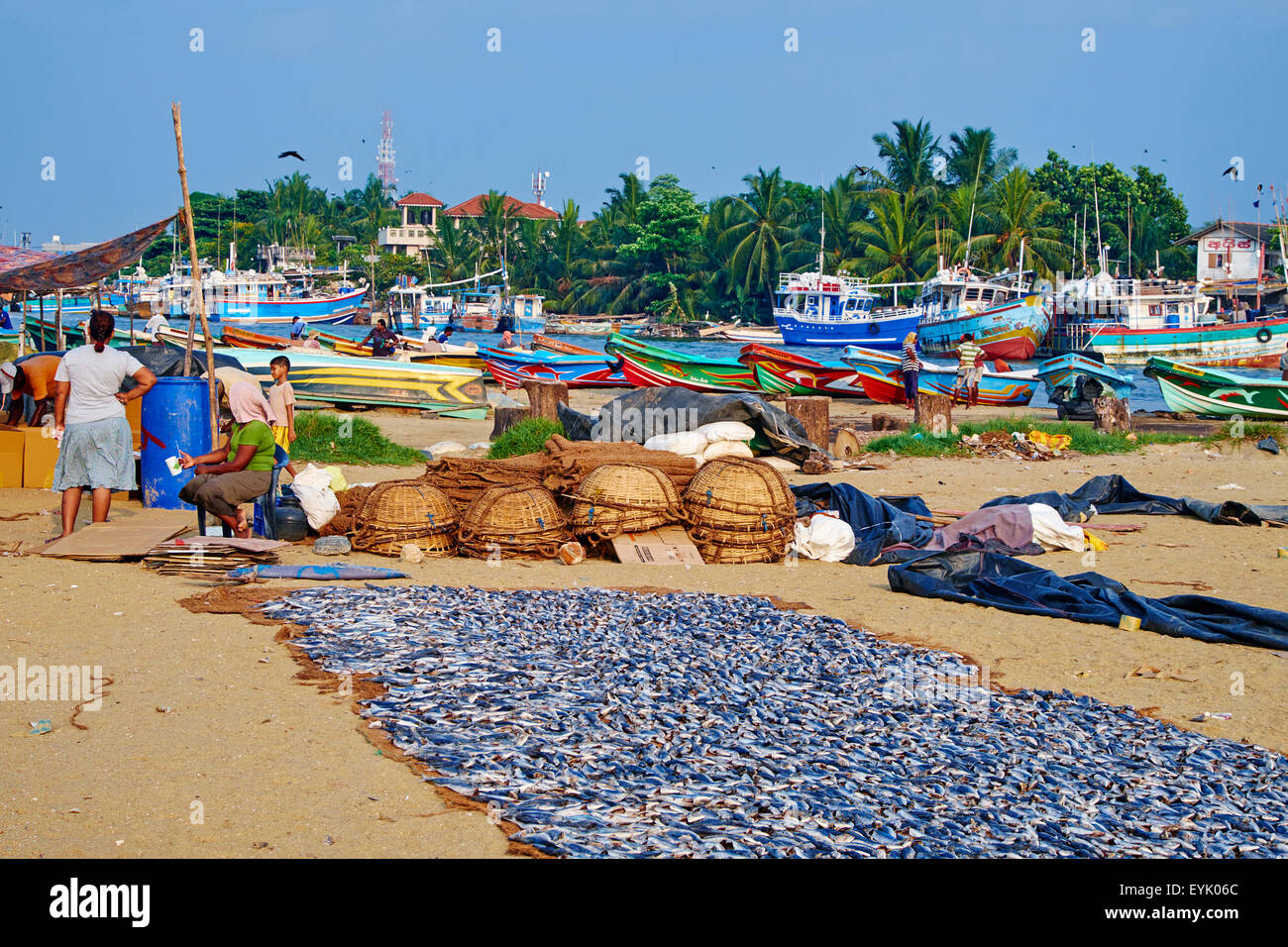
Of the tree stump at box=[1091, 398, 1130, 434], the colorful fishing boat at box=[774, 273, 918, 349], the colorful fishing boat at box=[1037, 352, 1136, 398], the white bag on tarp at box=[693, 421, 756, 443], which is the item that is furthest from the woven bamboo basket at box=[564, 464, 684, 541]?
the colorful fishing boat at box=[774, 273, 918, 349]

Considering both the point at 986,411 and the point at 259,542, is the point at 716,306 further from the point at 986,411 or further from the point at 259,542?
the point at 259,542

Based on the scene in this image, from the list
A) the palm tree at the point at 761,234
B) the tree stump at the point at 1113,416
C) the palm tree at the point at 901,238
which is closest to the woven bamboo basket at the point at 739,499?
the tree stump at the point at 1113,416

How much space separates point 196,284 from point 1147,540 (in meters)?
9.60

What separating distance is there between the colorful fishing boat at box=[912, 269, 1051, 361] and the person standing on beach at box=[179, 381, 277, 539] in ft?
135

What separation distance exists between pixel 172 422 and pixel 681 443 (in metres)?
5.95

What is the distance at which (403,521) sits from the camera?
1005 centimetres

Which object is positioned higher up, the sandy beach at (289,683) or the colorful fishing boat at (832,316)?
the colorful fishing boat at (832,316)

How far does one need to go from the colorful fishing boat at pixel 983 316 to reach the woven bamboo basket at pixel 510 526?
39.7 metres

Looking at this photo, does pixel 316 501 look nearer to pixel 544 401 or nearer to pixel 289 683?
pixel 289 683

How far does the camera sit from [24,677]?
6.15 m

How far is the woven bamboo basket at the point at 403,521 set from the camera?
32.8ft

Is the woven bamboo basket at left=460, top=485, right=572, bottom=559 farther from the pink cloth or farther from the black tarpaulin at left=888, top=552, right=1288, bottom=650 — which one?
the black tarpaulin at left=888, top=552, right=1288, bottom=650

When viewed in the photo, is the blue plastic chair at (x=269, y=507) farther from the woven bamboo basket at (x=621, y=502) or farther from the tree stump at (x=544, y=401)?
the tree stump at (x=544, y=401)

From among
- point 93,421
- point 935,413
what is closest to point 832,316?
point 935,413
